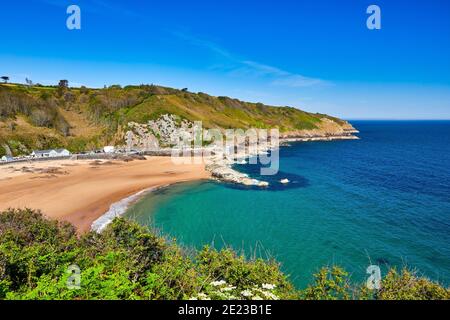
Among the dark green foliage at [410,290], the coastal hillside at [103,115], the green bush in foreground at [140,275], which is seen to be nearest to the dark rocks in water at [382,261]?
the green bush in foreground at [140,275]

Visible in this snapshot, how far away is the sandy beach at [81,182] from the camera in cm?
3753

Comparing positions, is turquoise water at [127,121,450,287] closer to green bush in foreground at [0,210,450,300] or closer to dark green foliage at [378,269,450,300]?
green bush in foreground at [0,210,450,300]

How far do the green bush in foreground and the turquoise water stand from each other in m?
9.53

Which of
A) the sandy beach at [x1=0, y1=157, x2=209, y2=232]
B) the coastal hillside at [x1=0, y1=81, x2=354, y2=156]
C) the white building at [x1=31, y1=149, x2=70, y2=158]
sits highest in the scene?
the coastal hillside at [x1=0, y1=81, x2=354, y2=156]

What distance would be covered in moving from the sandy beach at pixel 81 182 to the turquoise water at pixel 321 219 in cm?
558

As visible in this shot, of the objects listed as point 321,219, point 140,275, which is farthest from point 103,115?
point 140,275

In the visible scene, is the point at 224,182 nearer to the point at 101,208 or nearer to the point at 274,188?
the point at 274,188

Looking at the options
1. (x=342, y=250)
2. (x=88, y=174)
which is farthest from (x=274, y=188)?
(x=88, y=174)

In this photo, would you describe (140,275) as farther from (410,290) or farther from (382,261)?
(382,261)

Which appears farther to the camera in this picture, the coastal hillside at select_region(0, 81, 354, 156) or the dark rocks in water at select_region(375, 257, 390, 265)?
the coastal hillside at select_region(0, 81, 354, 156)

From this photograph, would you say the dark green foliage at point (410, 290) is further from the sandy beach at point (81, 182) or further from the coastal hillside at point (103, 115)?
the coastal hillside at point (103, 115)

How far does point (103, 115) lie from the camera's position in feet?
363

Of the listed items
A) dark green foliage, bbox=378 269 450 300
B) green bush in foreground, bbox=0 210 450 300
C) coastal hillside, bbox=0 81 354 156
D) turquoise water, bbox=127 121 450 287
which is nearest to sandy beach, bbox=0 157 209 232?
turquoise water, bbox=127 121 450 287

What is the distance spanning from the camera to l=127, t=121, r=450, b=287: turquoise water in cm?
2672
